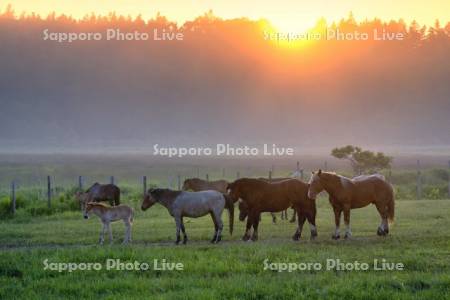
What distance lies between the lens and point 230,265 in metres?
15.2

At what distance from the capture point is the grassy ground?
518 inches

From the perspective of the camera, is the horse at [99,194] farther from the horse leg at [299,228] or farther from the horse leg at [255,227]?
the horse leg at [299,228]

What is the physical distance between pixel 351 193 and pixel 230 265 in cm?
644

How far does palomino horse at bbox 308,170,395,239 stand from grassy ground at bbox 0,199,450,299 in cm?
64

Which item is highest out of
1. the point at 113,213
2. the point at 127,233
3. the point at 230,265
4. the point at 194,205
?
the point at 194,205

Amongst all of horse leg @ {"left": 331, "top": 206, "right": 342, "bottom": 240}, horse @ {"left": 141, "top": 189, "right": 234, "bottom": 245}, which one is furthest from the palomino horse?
horse @ {"left": 141, "top": 189, "right": 234, "bottom": 245}

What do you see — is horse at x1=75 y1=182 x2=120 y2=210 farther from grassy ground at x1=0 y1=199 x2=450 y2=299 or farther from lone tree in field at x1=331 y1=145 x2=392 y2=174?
lone tree in field at x1=331 y1=145 x2=392 y2=174

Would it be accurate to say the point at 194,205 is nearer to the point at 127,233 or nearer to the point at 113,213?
the point at 127,233

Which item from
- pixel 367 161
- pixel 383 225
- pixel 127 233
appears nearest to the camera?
pixel 127 233

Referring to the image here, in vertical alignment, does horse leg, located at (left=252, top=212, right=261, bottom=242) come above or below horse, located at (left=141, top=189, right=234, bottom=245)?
below

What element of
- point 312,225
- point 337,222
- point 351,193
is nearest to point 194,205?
point 312,225

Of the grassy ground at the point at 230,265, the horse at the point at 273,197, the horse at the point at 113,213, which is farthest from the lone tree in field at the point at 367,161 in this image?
the horse at the point at 113,213

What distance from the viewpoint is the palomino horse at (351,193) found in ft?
65.0

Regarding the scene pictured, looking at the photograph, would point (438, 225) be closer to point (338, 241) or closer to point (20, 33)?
point (338, 241)
